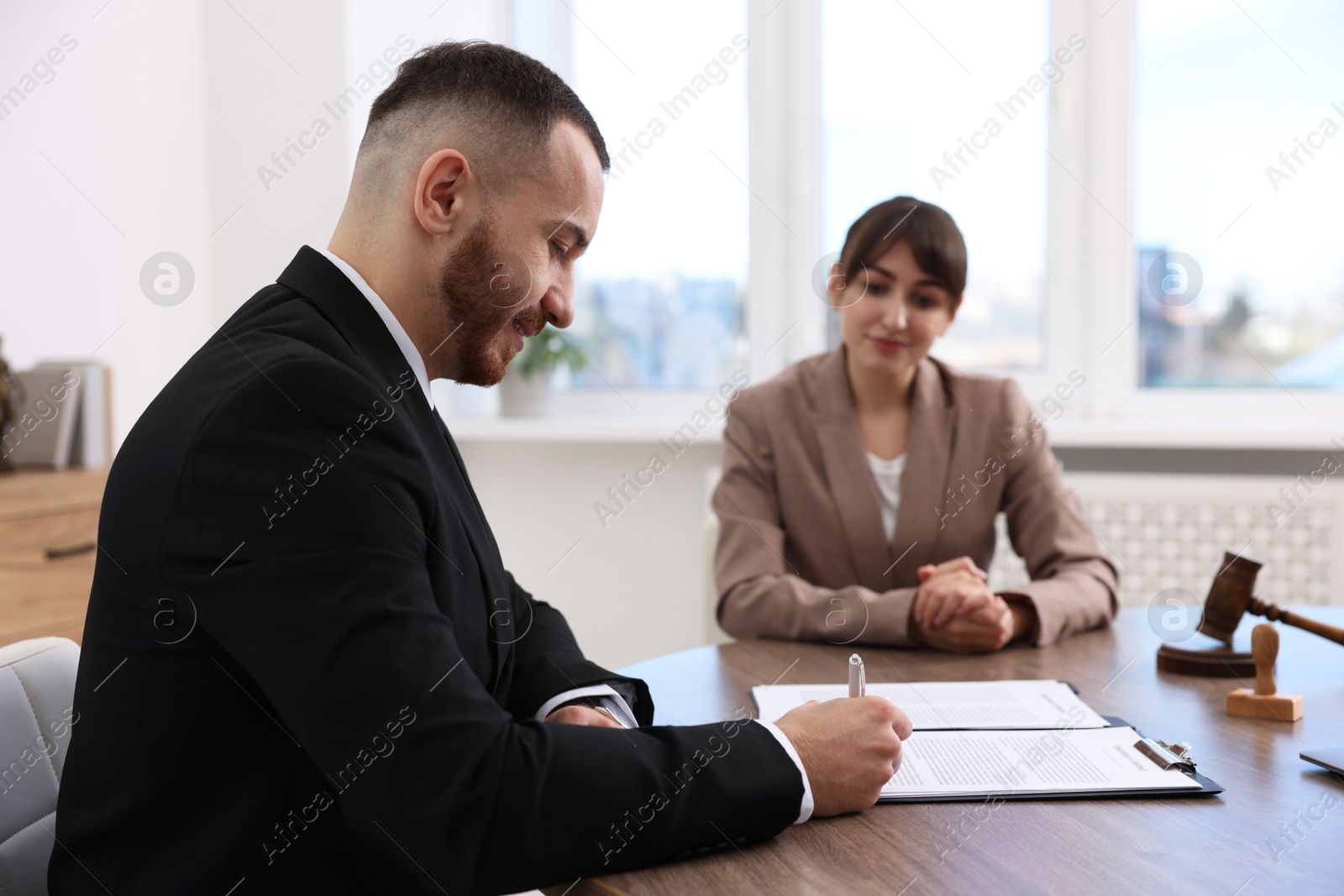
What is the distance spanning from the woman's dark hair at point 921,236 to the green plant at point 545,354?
64.5 inches

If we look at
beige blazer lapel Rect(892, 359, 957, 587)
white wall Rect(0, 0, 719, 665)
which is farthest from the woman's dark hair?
white wall Rect(0, 0, 719, 665)

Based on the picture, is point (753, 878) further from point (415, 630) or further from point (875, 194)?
point (875, 194)

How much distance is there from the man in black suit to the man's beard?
0.18 feet

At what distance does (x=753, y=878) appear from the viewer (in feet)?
2.78

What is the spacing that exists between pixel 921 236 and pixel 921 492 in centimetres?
51

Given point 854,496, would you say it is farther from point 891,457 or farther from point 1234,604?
point 1234,604

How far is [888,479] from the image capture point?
2152 millimetres

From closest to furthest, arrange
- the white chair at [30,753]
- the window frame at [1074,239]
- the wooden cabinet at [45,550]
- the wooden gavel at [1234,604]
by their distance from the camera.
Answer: the white chair at [30,753], the wooden gavel at [1234,604], the wooden cabinet at [45,550], the window frame at [1074,239]

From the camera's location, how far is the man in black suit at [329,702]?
2.70 feet

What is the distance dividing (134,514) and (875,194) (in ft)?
9.75

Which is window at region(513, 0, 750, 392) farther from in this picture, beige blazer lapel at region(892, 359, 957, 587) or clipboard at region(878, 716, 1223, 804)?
clipboard at region(878, 716, 1223, 804)

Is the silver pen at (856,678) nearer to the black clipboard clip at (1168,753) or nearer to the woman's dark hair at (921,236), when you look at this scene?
the black clipboard clip at (1168,753)

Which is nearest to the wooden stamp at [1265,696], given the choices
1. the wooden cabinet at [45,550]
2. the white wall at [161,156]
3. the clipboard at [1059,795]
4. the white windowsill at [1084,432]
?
the clipboard at [1059,795]

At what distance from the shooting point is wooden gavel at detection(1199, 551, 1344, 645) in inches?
59.0
